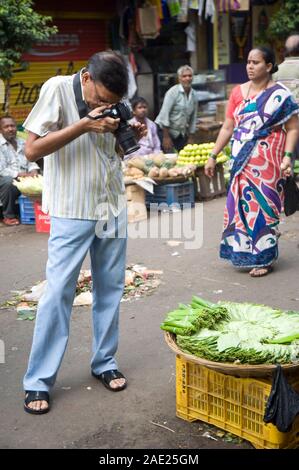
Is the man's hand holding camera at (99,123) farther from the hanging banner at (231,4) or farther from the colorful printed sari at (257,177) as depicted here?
the hanging banner at (231,4)

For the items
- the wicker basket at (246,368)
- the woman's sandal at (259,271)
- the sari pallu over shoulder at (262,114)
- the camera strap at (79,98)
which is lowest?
the woman's sandal at (259,271)

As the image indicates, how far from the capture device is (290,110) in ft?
19.9

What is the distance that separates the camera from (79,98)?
12.2 ft

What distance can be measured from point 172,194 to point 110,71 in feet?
19.0

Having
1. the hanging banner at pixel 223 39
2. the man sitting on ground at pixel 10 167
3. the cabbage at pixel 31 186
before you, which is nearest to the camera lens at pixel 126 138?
the cabbage at pixel 31 186

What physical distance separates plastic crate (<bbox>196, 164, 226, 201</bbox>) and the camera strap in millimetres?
6081

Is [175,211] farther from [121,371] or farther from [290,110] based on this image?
[121,371]

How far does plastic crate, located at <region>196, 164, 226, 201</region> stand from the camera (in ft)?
32.2

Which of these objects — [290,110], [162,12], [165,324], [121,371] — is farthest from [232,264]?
[162,12]

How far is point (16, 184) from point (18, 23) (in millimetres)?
1964

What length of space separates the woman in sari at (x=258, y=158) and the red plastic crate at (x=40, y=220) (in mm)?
2608

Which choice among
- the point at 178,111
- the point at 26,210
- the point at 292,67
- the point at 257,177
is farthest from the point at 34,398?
the point at 178,111

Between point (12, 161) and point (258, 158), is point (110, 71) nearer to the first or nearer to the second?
point (258, 158)

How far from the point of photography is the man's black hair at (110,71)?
11.6 ft
